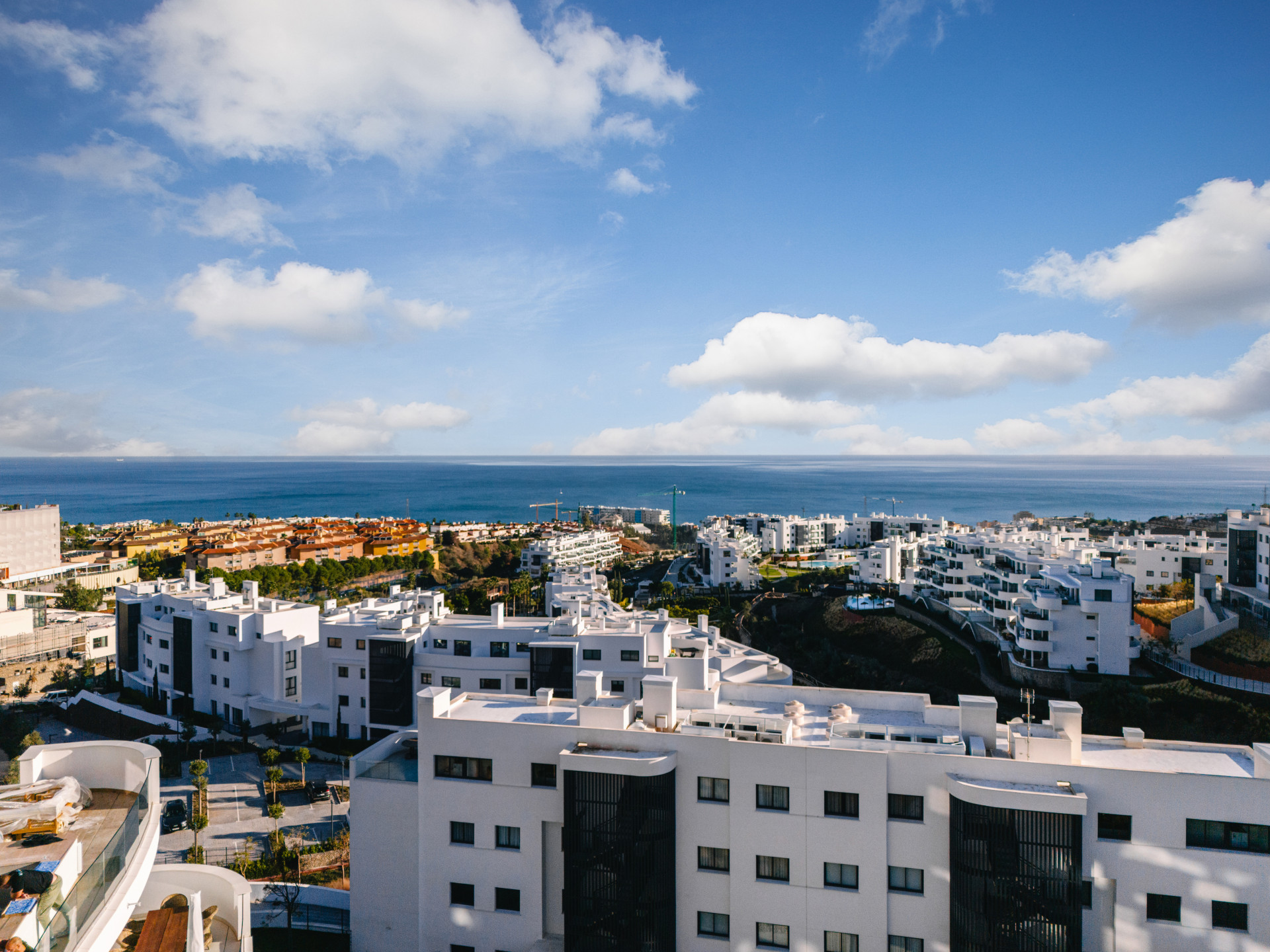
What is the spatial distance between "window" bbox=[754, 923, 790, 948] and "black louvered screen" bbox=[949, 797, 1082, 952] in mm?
2047

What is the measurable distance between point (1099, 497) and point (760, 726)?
14675 cm

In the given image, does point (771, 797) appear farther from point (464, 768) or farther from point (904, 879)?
point (464, 768)

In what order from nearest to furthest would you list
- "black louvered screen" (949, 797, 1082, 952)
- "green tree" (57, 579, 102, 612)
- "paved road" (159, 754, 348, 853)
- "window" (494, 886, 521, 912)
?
"black louvered screen" (949, 797, 1082, 952)
"window" (494, 886, 521, 912)
"paved road" (159, 754, 348, 853)
"green tree" (57, 579, 102, 612)

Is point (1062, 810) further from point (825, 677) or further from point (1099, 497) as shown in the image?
point (1099, 497)

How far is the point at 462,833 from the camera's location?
1012 cm

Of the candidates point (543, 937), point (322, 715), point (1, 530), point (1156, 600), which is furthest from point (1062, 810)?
point (1, 530)

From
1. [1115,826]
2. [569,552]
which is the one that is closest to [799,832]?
[1115,826]

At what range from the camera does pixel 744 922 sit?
9.16 meters

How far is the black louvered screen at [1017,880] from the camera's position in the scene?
25.8 ft

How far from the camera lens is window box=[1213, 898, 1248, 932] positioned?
7.87 metres

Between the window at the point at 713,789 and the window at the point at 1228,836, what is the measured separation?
518 cm

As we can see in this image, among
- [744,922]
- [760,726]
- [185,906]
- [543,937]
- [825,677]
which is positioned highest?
[760,726]

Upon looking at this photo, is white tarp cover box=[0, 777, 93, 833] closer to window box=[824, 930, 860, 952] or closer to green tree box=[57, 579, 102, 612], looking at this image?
window box=[824, 930, 860, 952]

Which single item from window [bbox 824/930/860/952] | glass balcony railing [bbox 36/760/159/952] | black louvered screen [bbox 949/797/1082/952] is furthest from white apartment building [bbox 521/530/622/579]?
glass balcony railing [bbox 36/760/159/952]
